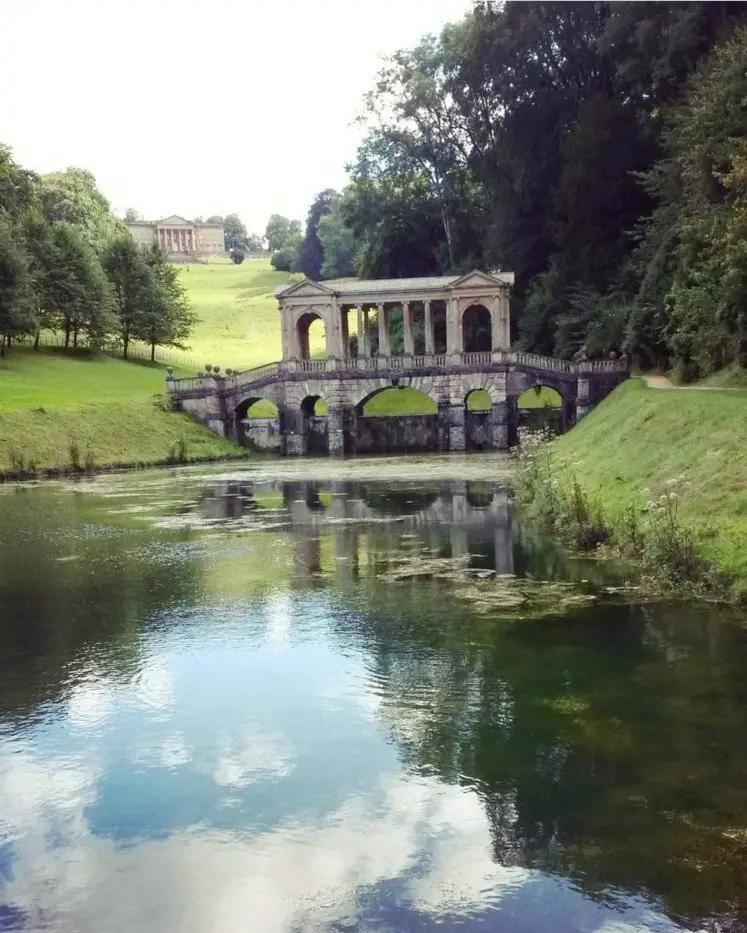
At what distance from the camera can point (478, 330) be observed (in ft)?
274

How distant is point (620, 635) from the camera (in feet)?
53.8

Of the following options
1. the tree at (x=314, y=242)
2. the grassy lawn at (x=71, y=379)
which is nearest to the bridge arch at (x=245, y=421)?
the grassy lawn at (x=71, y=379)

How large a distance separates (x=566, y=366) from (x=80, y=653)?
5227 cm

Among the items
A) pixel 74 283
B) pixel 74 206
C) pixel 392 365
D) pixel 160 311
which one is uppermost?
pixel 74 206

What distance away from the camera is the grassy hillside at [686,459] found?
1994 centimetres

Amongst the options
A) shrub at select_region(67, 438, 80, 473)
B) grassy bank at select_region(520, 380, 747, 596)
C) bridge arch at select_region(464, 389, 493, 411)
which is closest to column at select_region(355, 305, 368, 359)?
bridge arch at select_region(464, 389, 493, 411)

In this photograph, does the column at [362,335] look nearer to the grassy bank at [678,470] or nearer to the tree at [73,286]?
the tree at [73,286]

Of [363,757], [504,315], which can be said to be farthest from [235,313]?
[363,757]

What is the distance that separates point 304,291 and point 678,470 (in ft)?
169

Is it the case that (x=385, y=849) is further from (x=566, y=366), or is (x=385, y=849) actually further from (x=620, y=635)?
(x=566, y=366)

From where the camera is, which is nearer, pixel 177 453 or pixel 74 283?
pixel 177 453

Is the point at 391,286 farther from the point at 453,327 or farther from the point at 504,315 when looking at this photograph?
the point at 504,315

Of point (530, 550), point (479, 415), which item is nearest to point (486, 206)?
point (479, 415)

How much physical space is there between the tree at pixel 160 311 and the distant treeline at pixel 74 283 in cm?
10
